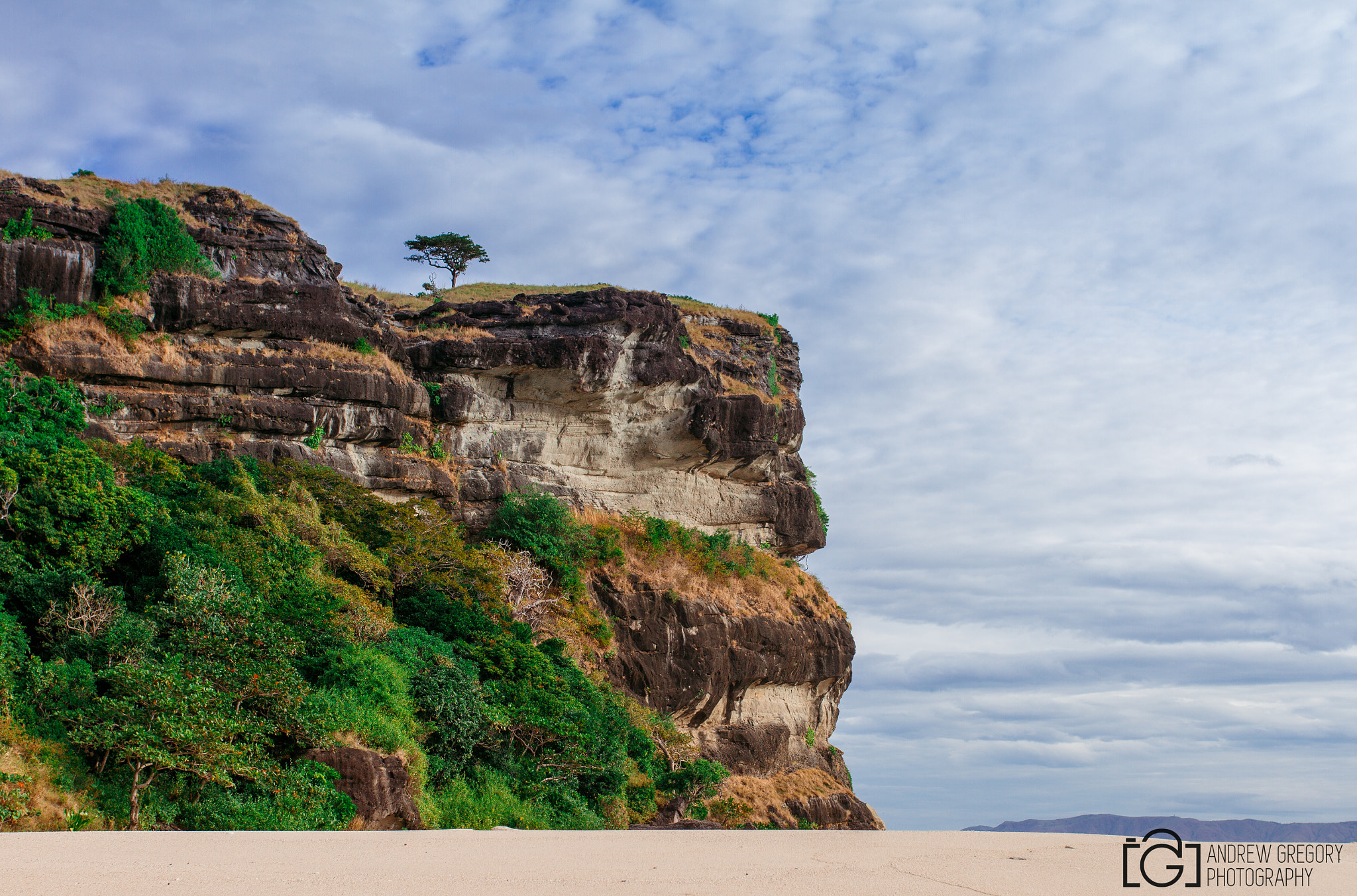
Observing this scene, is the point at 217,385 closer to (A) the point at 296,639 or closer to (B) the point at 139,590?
(B) the point at 139,590

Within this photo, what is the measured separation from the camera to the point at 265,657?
59.3 ft

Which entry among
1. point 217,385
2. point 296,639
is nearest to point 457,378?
point 217,385

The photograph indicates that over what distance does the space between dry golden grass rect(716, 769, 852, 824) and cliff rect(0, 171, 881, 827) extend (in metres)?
0.11

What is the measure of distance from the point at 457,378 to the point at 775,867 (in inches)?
1143

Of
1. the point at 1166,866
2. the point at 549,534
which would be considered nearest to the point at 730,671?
the point at 549,534

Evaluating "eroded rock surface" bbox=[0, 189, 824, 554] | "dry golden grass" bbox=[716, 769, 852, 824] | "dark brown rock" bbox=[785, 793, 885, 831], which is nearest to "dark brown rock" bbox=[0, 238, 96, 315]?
"eroded rock surface" bbox=[0, 189, 824, 554]

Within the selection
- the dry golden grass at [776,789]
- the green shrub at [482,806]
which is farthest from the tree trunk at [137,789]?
the dry golden grass at [776,789]

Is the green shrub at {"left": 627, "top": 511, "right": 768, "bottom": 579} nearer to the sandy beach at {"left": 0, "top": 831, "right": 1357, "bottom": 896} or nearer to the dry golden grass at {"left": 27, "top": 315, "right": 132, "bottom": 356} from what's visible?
the dry golden grass at {"left": 27, "top": 315, "right": 132, "bottom": 356}

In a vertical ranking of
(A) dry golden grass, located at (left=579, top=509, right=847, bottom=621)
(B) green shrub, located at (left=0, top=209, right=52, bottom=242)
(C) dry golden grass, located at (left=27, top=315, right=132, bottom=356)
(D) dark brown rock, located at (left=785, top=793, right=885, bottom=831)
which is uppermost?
(B) green shrub, located at (left=0, top=209, right=52, bottom=242)

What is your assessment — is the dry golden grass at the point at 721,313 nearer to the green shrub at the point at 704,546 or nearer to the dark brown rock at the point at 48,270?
the green shrub at the point at 704,546

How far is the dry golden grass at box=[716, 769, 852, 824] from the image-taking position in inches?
1399

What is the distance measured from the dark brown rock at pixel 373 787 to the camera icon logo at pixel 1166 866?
471 inches

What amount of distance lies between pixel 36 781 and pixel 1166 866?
14592 millimetres

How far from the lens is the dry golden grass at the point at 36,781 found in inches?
532
